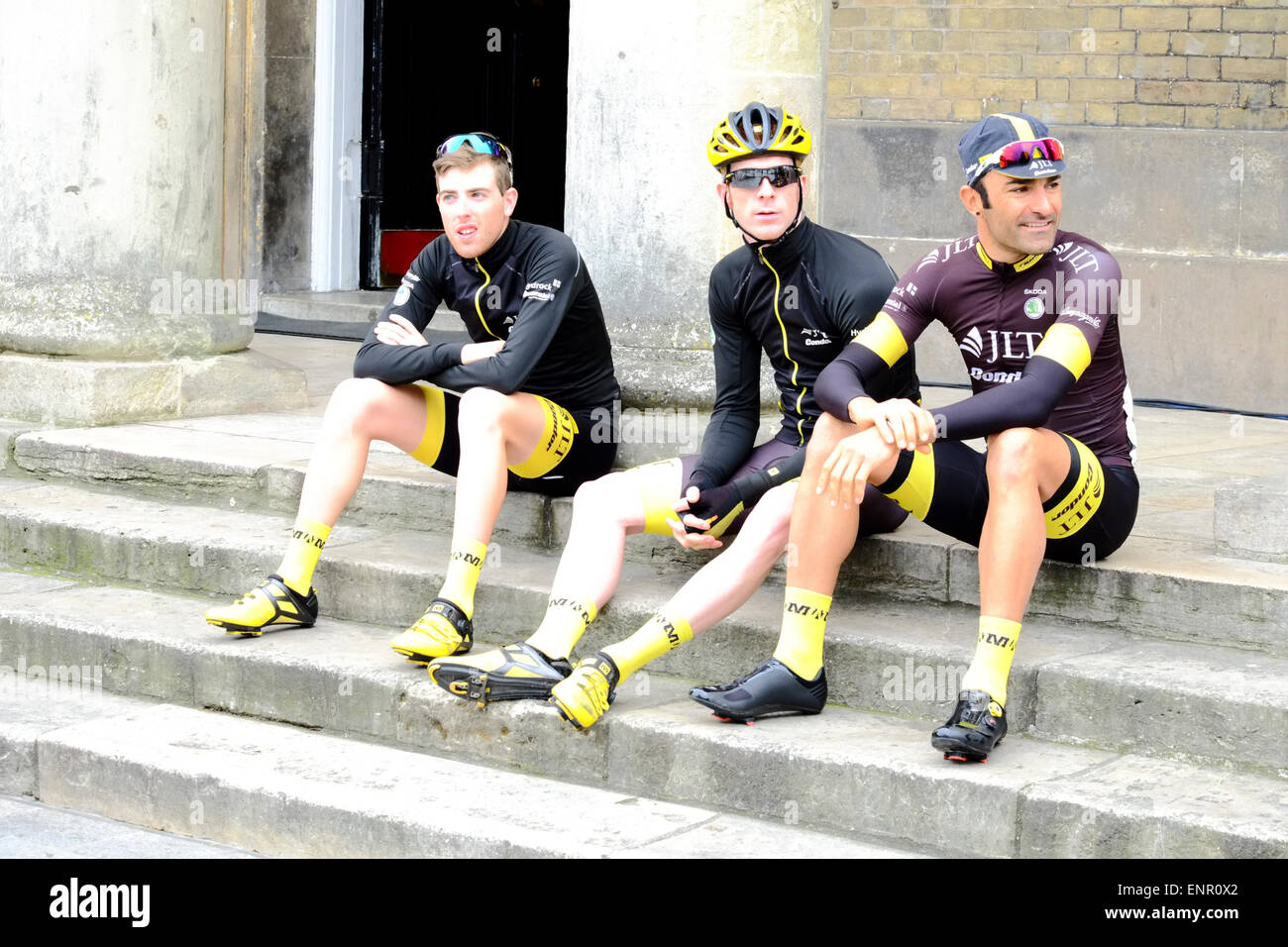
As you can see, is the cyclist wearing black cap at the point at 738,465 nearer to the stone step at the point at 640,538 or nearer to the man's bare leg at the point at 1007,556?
the stone step at the point at 640,538

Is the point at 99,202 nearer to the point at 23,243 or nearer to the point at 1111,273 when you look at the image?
the point at 23,243

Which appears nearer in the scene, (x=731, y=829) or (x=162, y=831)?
(x=731, y=829)

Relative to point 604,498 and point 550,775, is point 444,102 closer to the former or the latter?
point 604,498

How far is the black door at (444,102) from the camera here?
11820 millimetres

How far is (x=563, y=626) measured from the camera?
4.53 meters

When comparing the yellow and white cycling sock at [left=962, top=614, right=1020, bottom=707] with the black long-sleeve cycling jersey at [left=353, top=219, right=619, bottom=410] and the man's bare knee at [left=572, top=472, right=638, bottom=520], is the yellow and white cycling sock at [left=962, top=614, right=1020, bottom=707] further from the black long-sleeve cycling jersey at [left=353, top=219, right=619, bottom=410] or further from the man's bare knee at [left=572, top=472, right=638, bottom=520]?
the black long-sleeve cycling jersey at [left=353, top=219, right=619, bottom=410]

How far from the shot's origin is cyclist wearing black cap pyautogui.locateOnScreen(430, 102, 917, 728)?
175 inches

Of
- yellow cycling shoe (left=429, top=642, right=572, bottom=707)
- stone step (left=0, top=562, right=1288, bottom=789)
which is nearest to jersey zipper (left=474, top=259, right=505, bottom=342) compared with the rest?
stone step (left=0, top=562, right=1288, bottom=789)

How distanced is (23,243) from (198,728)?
10.0 ft

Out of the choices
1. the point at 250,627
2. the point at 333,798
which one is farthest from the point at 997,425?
the point at 250,627

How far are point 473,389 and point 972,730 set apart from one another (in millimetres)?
1718
